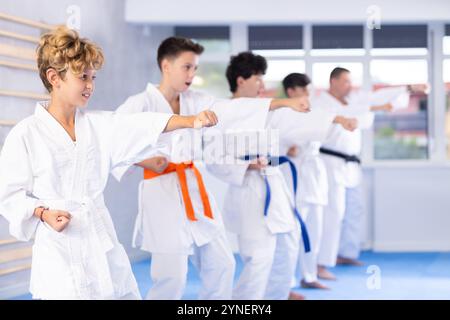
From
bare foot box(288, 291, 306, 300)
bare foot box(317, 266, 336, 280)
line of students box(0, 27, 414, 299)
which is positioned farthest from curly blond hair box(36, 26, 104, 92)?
bare foot box(317, 266, 336, 280)

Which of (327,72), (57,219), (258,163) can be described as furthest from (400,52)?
(57,219)

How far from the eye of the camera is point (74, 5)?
4730 mm

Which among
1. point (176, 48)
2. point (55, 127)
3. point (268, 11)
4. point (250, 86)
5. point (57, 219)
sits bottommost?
point (57, 219)

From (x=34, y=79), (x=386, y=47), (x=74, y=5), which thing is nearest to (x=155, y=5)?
(x=74, y=5)

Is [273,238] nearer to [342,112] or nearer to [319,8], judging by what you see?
[342,112]

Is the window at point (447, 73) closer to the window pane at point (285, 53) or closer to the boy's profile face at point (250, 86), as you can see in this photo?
the window pane at point (285, 53)

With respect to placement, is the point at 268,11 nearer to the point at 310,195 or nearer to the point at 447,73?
the point at 310,195

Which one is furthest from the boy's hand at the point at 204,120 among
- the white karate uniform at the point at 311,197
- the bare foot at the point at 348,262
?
the bare foot at the point at 348,262

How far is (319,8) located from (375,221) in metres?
1.75

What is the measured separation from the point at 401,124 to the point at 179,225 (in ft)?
12.4

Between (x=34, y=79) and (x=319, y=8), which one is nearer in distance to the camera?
(x=34, y=79)

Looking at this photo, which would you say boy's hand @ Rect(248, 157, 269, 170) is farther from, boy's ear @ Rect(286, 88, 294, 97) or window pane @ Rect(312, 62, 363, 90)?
window pane @ Rect(312, 62, 363, 90)

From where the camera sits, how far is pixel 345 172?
5.29 meters

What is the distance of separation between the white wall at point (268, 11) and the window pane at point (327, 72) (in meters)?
0.84
